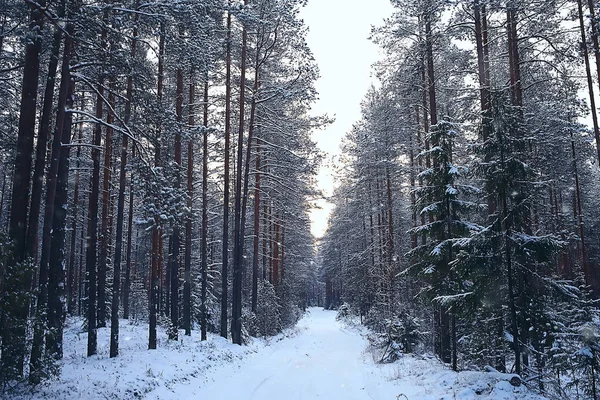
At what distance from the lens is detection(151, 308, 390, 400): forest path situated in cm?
1017

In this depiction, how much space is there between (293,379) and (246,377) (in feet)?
4.95

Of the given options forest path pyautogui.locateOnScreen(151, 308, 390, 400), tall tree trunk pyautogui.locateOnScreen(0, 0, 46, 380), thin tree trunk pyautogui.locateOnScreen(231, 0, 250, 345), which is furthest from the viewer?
thin tree trunk pyautogui.locateOnScreen(231, 0, 250, 345)

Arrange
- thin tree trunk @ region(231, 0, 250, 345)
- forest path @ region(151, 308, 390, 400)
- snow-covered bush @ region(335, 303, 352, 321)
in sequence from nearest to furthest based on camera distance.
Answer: forest path @ region(151, 308, 390, 400) → thin tree trunk @ region(231, 0, 250, 345) → snow-covered bush @ region(335, 303, 352, 321)

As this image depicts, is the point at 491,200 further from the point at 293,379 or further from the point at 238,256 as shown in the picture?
the point at 238,256

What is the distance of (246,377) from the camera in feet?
40.8

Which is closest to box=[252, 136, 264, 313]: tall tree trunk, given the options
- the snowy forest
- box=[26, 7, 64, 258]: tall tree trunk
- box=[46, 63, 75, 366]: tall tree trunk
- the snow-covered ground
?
the snowy forest

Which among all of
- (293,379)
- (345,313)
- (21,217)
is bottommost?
(345,313)

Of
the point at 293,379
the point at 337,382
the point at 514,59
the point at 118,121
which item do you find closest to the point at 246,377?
the point at 293,379

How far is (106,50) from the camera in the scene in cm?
979

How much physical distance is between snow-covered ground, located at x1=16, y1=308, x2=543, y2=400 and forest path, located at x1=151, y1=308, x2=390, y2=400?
0.08 feet

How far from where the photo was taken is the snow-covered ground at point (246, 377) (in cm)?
876

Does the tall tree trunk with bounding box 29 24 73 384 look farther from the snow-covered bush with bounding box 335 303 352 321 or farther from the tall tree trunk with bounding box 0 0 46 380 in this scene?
the snow-covered bush with bounding box 335 303 352 321

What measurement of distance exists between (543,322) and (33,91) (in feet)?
42.9

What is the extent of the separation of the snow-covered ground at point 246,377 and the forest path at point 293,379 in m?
0.03
